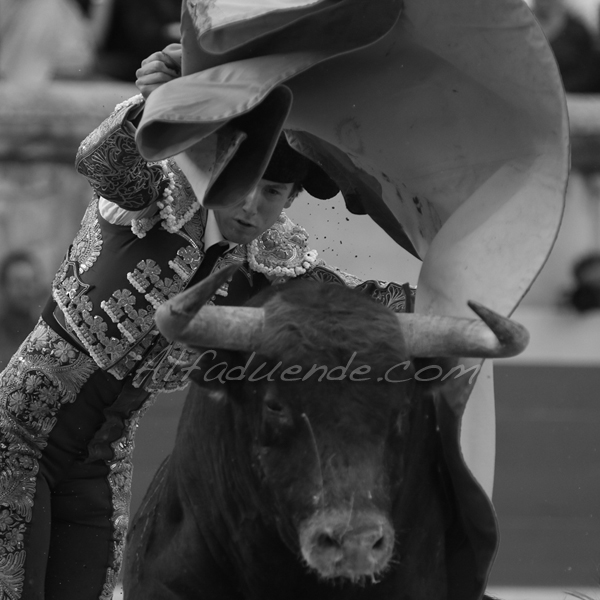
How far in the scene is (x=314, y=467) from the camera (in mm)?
2490

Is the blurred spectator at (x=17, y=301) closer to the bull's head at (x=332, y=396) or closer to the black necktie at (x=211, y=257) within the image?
the black necktie at (x=211, y=257)

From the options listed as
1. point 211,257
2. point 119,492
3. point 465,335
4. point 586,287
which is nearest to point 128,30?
point 586,287

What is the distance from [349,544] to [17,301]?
413 centimetres

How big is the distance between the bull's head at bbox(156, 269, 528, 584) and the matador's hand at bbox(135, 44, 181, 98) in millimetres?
562

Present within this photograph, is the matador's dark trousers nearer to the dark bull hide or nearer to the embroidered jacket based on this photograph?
the embroidered jacket

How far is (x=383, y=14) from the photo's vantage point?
9.41 feet

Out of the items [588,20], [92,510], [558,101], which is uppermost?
[558,101]

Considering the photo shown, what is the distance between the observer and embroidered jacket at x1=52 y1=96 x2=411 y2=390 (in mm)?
3262

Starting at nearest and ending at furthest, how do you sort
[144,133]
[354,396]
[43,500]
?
[354,396], [144,133], [43,500]

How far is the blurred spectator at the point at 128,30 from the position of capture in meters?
6.75

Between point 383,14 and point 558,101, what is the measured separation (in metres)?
0.40

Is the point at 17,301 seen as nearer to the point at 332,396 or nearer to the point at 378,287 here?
the point at 378,287

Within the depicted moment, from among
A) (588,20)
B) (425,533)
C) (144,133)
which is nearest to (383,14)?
(144,133)

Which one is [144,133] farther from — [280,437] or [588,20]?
[588,20]
